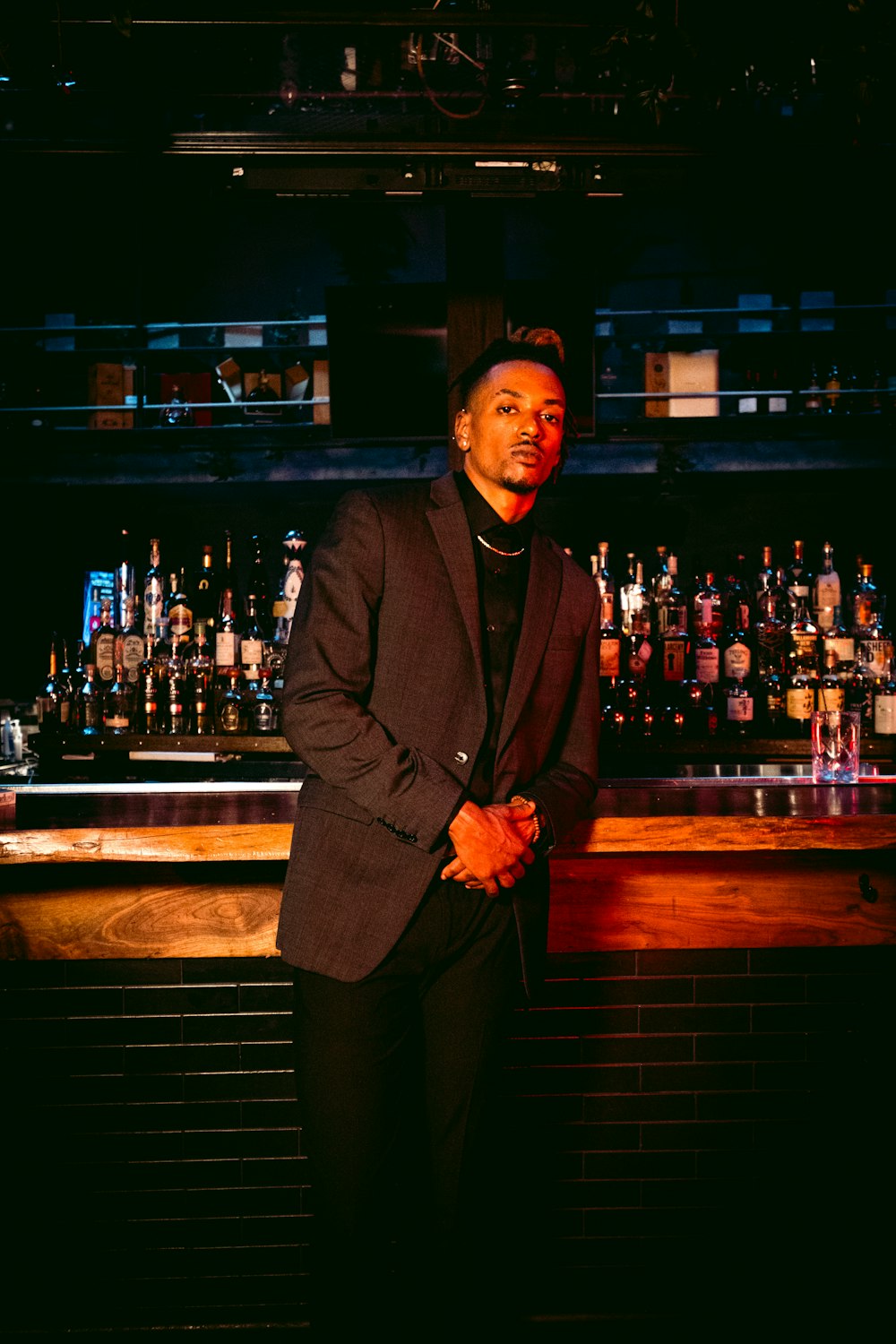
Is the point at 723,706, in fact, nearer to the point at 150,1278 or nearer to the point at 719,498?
the point at 719,498

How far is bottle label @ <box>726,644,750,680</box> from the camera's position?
12.4 feet

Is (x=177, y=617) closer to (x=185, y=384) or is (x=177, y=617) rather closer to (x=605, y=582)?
(x=185, y=384)

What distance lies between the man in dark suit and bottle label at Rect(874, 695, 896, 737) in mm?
2248

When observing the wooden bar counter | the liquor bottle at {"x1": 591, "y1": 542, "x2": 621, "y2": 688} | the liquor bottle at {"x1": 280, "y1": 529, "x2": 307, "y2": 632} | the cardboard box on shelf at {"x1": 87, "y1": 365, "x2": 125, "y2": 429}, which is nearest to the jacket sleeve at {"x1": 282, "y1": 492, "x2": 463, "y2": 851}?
the wooden bar counter

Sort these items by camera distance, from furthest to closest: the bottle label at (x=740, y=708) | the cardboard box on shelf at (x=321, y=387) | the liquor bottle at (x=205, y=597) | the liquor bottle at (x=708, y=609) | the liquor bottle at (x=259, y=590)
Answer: the liquor bottle at (x=205, y=597) → the liquor bottle at (x=259, y=590) → the cardboard box on shelf at (x=321, y=387) → the liquor bottle at (x=708, y=609) → the bottle label at (x=740, y=708)

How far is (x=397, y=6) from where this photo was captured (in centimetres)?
269

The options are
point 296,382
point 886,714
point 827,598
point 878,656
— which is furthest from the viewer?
point 296,382

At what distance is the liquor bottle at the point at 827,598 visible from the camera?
153 inches

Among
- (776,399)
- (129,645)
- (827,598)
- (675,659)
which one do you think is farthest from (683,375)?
(129,645)

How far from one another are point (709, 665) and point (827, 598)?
593 millimetres

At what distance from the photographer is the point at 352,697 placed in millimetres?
1494

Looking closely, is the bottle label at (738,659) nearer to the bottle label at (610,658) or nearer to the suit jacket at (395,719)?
the bottle label at (610,658)

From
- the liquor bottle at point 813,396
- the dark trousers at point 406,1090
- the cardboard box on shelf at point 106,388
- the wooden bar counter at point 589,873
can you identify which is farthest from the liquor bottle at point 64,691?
the liquor bottle at point 813,396

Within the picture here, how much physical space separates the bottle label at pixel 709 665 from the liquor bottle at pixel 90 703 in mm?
2366
